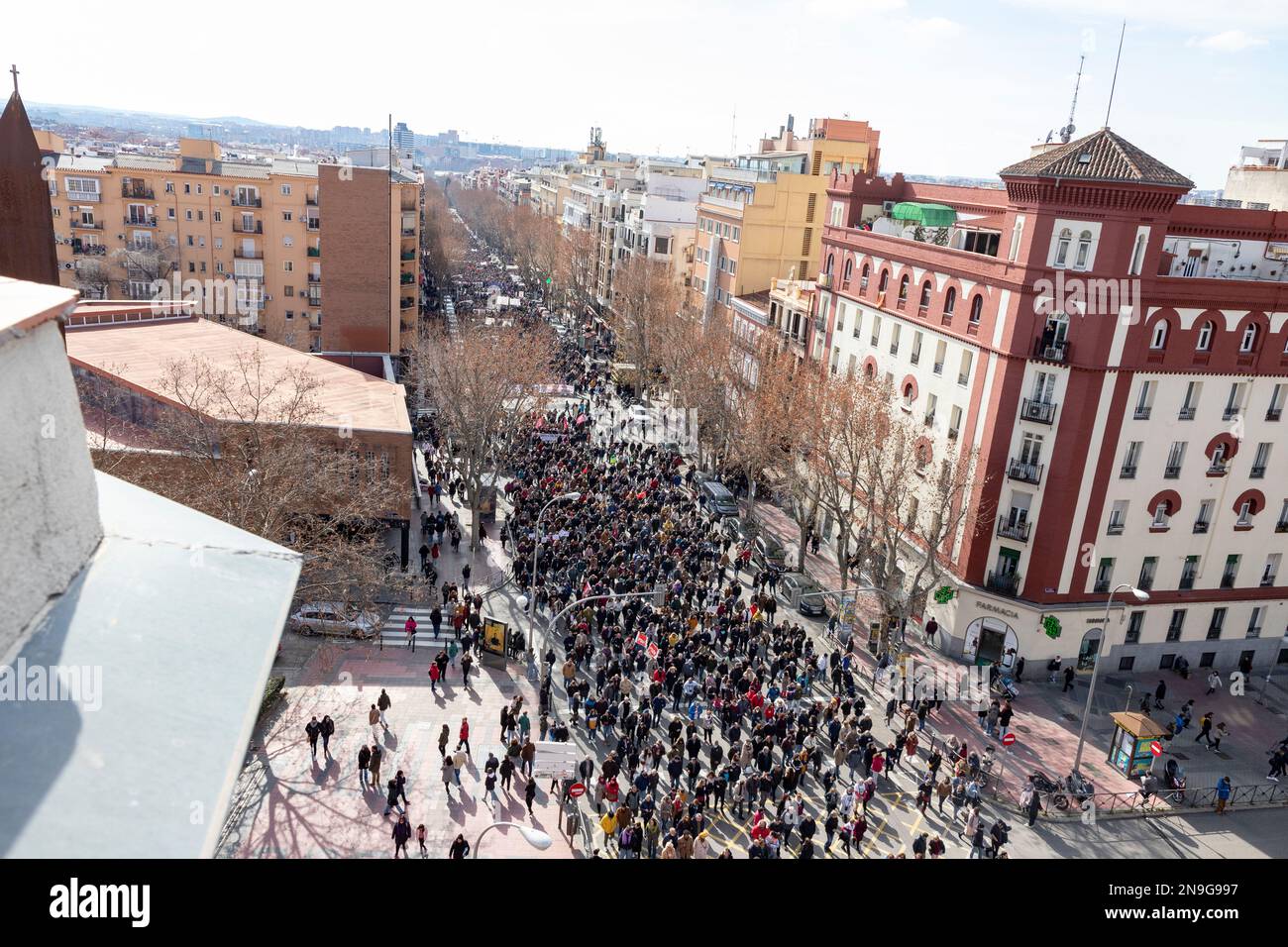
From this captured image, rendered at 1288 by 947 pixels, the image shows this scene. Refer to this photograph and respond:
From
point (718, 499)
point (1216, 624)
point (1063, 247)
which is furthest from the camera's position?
point (718, 499)

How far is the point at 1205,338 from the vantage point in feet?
106

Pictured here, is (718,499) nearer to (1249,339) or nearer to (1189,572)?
(1189,572)

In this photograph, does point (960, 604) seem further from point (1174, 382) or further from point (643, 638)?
point (643, 638)

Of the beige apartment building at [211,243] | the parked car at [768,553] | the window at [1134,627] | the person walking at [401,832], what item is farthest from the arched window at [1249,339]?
the beige apartment building at [211,243]

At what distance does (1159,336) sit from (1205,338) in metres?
1.95

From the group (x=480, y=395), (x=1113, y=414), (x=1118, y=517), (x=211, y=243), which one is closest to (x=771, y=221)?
(x=480, y=395)

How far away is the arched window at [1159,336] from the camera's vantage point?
31.6 meters

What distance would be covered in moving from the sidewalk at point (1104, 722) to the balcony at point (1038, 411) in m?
9.26

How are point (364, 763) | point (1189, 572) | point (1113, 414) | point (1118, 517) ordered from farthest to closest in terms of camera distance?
point (1189, 572) → point (1118, 517) → point (1113, 414) → point (364, 763)

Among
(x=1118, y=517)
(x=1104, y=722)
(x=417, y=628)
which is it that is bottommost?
(x=1104, y=722)

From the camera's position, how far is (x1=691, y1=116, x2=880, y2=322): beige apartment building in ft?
212

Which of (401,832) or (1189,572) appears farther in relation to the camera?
(1189,572)

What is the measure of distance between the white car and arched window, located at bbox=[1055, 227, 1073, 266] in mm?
26291
